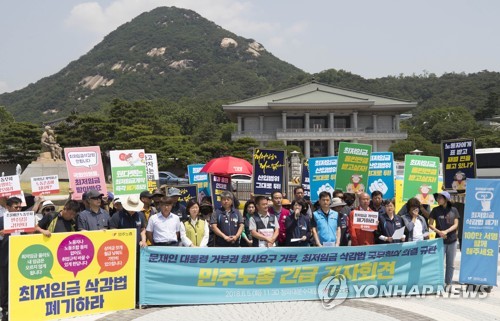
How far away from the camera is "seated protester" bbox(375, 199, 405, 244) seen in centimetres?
827

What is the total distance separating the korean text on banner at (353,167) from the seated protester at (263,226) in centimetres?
371

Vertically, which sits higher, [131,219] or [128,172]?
[128,172]

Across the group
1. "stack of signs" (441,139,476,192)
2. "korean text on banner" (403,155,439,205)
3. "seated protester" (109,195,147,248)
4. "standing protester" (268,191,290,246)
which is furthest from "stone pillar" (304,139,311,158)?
"seated protester" (109,195,147,248)

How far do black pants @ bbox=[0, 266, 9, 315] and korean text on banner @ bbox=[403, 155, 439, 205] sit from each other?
7.39 m

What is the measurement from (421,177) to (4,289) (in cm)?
780

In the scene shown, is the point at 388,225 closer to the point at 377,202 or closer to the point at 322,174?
the point at 377,202

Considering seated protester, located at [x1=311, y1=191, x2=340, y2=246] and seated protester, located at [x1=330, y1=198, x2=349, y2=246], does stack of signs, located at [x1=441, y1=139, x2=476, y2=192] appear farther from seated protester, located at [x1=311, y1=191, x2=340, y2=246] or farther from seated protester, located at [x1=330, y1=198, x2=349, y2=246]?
seated protester, located at [x1=311, y1=191, x2=340, y2=246]

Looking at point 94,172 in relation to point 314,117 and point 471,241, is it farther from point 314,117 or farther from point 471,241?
point 314,117

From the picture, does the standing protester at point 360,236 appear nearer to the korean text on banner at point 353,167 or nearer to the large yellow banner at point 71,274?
the korean text on banner at point 353,167

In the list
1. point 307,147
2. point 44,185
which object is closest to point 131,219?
point 44,185

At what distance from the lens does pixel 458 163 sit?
11328mm

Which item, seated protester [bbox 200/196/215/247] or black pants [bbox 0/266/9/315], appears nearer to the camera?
black pants [bbox 0/266/9/315]

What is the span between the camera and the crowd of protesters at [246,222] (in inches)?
304

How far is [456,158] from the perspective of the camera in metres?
11.4
